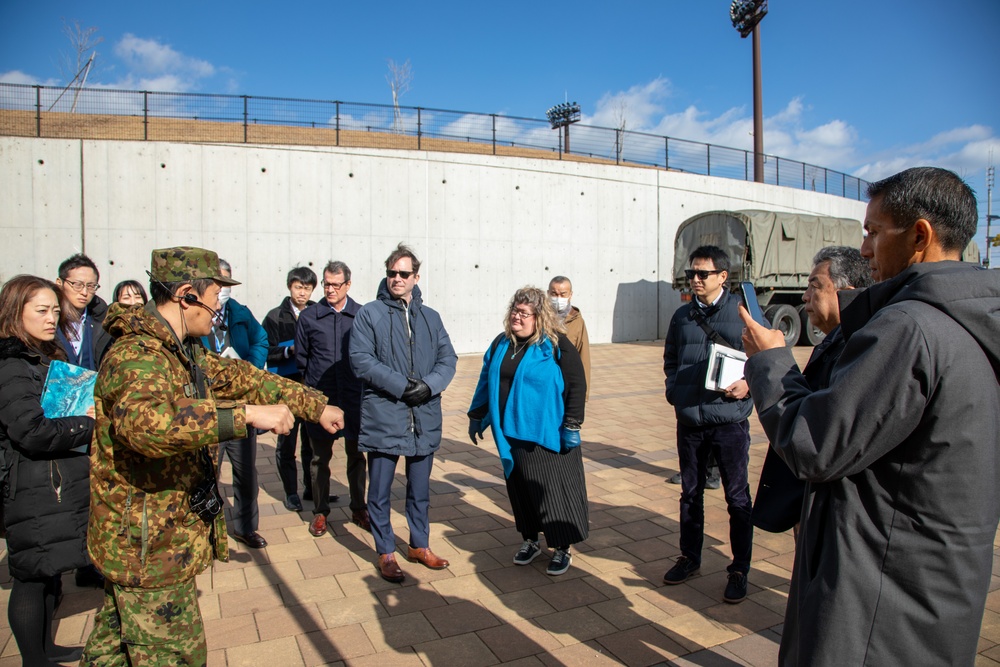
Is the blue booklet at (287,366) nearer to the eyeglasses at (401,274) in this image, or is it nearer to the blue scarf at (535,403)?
the eyeglasses at (401,274)

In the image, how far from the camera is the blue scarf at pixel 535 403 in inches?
152

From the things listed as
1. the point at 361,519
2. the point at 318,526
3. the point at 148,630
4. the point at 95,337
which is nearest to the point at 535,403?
the point at 361,519

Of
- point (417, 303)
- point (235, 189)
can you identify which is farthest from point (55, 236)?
point (417, 303)

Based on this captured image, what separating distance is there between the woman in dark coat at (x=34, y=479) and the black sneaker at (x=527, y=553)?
7.70ft

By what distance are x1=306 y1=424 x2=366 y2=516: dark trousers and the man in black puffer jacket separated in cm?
231

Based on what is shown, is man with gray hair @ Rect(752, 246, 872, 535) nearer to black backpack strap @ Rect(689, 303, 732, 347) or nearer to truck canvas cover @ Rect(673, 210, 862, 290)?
black backpack strap @ Rect(689, 303, 732, 347)

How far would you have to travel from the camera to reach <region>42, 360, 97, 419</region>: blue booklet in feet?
9.12

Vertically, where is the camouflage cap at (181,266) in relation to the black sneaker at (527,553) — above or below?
above

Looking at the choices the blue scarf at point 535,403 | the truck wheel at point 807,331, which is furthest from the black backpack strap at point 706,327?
the truck wheel at point 807,331

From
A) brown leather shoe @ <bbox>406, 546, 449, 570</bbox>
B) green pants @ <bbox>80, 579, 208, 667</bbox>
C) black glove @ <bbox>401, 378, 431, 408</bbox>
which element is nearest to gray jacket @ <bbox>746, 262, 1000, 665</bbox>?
green pants @ <bbox>80, 579, 208, 667</bbox>

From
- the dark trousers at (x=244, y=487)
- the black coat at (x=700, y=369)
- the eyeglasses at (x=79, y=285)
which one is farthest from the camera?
the dark trousers at (x=244, y=487)

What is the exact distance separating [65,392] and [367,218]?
1231 cm

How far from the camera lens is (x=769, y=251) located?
15.3 metres

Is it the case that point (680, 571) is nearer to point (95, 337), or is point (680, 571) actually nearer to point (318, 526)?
point (318, 526)
